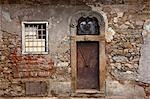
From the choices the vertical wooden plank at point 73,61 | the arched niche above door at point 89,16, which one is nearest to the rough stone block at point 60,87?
the vertical wooden plank at point 73,61

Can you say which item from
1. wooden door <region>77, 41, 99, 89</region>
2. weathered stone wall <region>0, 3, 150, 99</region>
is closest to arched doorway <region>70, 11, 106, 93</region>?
wooden door <region>77, 41, 99, 89</region>

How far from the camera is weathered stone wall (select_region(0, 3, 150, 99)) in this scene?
1032 centimetres

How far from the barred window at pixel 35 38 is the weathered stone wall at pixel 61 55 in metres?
0.21

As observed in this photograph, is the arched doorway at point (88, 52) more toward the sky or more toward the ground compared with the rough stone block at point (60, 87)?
more toward the sky

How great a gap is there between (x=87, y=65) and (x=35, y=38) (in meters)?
2.01

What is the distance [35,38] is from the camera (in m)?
10.5

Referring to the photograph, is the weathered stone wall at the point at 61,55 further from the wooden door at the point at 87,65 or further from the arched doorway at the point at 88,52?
the wooden door at the point at 87,65

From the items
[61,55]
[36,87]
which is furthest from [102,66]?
[36,87]

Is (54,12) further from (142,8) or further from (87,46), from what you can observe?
(142,8)

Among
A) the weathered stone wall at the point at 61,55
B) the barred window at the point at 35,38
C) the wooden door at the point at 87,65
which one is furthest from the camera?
the wooden door at the point at 87,65

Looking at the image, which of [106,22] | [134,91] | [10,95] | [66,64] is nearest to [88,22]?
[106,22]

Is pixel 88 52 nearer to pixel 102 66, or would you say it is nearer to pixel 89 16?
pixel 102 66

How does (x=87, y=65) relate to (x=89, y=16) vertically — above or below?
below

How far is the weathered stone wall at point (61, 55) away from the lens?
10.3 meters
